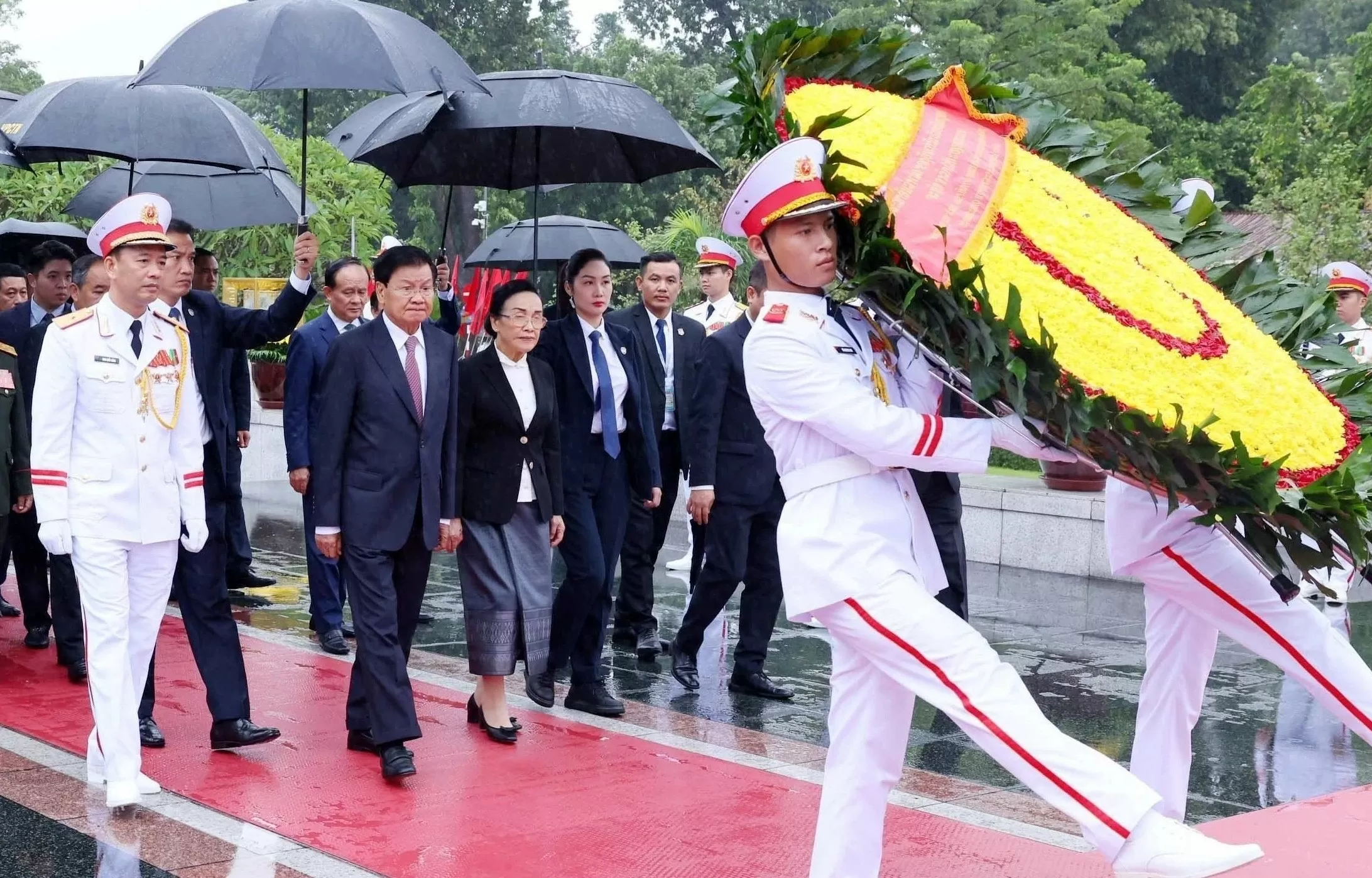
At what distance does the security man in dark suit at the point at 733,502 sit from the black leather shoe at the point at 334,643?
1.83 meters

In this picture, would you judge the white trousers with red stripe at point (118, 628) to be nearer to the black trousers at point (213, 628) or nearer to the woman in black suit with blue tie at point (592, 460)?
the black trousers at point (213, 628)

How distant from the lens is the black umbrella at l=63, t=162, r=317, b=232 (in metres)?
10.0

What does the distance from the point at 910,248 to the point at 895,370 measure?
1.63 ft

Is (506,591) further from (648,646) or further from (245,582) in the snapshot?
(245,582)

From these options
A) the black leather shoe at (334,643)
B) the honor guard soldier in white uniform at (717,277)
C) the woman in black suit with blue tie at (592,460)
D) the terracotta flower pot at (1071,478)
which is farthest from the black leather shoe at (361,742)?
the terracotta flower pot at (1071,478)

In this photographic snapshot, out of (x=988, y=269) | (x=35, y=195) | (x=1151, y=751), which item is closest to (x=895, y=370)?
(x=988, y=269)

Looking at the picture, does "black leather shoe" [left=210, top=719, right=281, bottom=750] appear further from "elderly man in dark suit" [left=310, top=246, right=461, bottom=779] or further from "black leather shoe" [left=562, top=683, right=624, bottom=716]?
"black leather shoe" [left=562, top=683, right=624, bottom=716]

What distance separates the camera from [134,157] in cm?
763

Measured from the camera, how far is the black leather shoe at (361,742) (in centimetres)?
617

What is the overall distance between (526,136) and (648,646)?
2.66 meters

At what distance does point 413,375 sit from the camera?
6215 mm

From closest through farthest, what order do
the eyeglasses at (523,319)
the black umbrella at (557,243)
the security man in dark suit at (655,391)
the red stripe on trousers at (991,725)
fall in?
the red stripe on trousers at (991,725) → the eyeglasses at (523,319) → the security man in dark suit at (655,391) → the black umbrella at (557,243)

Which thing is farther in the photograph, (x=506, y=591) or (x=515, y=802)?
(x=506, y=591)

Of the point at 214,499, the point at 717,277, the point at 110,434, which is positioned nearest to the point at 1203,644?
the point at 110,434
